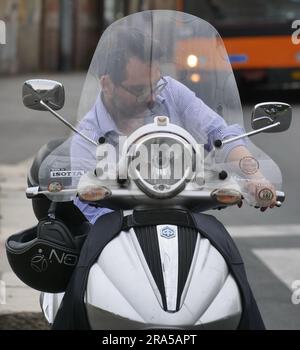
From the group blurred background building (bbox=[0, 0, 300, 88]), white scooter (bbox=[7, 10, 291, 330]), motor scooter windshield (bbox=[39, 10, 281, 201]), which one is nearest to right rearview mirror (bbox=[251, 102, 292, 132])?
white scooter (bbox=[7, 10, 291, 330])

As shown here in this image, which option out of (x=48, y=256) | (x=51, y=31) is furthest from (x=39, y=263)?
(x=51, y=31)

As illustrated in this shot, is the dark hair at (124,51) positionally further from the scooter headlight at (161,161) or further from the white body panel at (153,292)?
the white body panel at (153,292)

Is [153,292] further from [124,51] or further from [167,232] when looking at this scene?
[124,51]

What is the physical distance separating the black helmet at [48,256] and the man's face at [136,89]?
0.51 meters

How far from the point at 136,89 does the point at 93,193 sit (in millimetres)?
467

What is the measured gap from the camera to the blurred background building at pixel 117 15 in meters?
17.0

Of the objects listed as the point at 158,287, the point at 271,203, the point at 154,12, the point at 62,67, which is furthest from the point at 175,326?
the point at 62,67

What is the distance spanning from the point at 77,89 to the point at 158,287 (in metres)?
18.3

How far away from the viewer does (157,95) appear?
3.53 meters

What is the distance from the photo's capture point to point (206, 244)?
10.1ft

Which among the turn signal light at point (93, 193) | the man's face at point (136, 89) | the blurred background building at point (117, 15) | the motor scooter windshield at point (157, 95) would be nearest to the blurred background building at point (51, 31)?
the blurred background building at point (117, 15)

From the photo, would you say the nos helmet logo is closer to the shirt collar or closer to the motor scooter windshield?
the motor scooter windshield

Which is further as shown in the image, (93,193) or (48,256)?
(48,256)

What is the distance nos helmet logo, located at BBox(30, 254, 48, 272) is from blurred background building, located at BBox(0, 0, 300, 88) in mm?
13650
